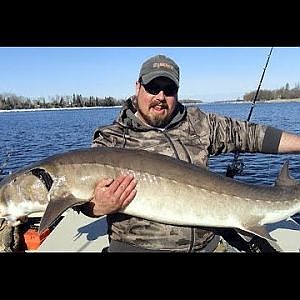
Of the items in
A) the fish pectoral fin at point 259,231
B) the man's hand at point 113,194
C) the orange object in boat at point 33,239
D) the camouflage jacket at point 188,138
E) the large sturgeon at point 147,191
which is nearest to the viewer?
the man's hand at point 113,194

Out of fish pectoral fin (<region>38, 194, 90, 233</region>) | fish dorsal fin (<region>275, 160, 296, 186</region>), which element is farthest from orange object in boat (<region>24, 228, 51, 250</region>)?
fish dorsal fin (<region>275, 160, 296, 186</region>)

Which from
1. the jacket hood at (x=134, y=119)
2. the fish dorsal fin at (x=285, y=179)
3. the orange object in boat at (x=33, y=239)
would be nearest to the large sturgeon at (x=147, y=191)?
the fish dorsal fin at (x=285, y=179)

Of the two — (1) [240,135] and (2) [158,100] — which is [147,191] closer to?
(2) [158,100]

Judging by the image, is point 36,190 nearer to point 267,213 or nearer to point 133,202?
point 133,202

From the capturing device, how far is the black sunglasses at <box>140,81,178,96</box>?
3.44 metres

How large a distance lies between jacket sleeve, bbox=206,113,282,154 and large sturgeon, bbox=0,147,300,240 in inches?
16.9

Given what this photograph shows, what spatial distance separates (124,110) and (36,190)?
102cm

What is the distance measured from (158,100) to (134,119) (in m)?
0.26

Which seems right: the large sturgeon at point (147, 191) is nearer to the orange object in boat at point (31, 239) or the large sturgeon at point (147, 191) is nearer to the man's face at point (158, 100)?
the man's face at point (158, 100)

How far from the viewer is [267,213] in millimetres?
3258

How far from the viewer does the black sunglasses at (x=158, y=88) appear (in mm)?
3436

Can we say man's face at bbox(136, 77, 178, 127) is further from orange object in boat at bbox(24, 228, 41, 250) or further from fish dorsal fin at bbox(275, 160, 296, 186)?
orange object in boat at bbox(24, 228, 41, 250)

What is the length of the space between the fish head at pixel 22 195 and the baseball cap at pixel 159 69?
47.4 inches
